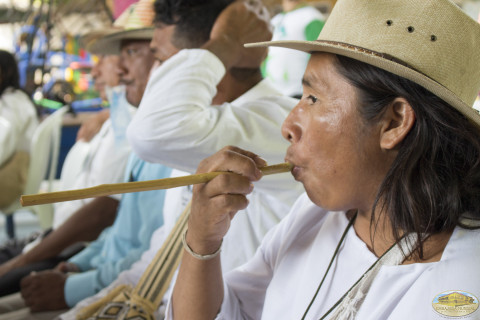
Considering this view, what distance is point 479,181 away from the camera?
1.00m

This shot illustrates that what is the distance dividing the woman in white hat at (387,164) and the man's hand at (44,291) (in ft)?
3.88

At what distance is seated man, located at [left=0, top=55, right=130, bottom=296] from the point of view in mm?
2475

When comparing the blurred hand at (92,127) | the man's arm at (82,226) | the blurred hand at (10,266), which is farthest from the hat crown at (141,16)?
the blurred hand at (10,266)

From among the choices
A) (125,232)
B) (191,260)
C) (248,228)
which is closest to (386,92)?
(191,260)

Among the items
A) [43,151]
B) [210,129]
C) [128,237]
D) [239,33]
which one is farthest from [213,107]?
[43,151]

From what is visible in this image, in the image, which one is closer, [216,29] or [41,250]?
[216,29]

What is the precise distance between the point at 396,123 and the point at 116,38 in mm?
1798

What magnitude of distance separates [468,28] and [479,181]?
0.89 feet

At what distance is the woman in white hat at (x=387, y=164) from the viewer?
3.07 feet

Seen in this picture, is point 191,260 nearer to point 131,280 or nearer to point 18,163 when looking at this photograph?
point 131,280

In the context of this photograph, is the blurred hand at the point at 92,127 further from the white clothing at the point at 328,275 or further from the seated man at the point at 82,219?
the white clothing at the point at 328,275

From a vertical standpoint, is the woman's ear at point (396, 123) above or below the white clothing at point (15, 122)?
above

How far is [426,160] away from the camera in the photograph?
0.99 m

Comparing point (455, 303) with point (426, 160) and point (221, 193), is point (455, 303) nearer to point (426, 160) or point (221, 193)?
point (426, 160)
